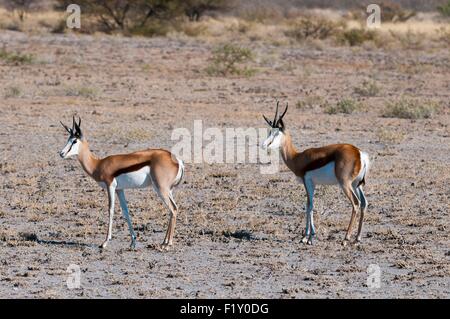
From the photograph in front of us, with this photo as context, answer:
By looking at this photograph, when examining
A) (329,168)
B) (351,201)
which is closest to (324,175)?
(329,168)

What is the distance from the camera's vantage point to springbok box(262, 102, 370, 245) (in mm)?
10070

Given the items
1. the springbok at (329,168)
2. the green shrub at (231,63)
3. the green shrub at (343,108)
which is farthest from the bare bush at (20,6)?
the springbok at (329,168)

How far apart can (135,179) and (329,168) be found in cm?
189

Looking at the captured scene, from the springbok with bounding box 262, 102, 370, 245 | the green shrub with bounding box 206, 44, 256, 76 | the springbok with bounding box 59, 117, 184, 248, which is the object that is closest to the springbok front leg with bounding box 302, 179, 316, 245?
the springbok with bounding box 262, 102, 370, 245

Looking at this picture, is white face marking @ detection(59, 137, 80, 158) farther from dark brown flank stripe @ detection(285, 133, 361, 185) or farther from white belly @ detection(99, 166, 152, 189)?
dark brown flank stripe @ detection(285, 133, 361, 185)

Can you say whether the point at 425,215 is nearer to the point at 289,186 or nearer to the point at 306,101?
the point at 289,186

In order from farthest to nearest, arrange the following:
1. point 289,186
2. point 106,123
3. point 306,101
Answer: point 306,101
point 106,123
point 289,186

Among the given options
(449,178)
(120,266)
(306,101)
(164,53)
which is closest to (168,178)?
(120,266)

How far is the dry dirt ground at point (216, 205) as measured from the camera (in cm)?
902

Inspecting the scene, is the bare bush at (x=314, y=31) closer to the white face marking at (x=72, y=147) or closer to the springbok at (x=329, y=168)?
the springbok at (x=329, y=168)

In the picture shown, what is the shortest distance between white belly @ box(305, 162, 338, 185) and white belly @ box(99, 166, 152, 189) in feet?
5.28

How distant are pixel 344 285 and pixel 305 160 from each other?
188 cm

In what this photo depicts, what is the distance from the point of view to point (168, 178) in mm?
9891

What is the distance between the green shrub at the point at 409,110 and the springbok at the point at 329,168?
30.8ft
